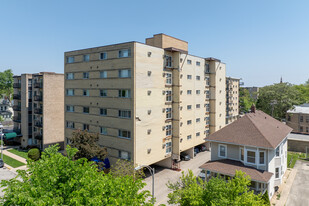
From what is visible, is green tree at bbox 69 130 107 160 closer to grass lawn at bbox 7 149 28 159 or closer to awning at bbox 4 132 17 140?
grass lawn at bbox 7 149 28 159

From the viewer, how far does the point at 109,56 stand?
108 feet

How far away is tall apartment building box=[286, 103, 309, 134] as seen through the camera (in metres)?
64.4

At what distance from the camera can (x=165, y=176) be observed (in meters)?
32.8

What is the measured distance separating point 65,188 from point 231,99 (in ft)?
233

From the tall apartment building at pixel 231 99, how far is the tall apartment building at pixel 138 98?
3233 centimetres

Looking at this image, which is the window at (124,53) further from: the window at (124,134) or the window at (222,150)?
the window at (222,150)

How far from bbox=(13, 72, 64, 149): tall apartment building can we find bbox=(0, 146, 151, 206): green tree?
112 feet

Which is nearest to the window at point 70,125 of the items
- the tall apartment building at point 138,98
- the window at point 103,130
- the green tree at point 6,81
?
the tall apartment building at point 138,98

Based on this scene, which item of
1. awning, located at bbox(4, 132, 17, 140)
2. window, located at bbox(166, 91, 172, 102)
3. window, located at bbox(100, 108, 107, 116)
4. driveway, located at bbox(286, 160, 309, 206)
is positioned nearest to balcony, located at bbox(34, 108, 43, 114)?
awning, located at bbox(4, 132, 17, 140)

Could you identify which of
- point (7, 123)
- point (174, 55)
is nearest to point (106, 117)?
point (174, 55)

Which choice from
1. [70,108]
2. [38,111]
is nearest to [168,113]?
[70,108]

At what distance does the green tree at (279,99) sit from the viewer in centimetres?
6781

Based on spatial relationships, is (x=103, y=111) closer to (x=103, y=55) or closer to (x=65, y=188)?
(x=103, y=55)

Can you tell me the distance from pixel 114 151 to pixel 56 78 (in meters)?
25.3
